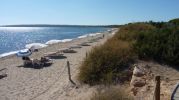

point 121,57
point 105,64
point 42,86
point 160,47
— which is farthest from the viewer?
point 42,86

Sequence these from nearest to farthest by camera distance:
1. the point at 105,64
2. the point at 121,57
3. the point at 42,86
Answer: the point at 105,64, the point at 121,57, the point at 42,86

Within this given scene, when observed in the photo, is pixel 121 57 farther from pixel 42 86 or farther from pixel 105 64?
pixel 42 86

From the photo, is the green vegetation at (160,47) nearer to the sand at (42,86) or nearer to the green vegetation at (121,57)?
the green vegetation at (121,57)

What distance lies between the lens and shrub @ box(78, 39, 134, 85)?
482 inches

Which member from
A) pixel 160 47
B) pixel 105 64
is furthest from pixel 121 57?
pixel 160 47

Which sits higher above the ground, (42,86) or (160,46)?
(160,46)

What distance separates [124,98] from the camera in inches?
335

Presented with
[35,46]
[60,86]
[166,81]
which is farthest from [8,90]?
[35,46]

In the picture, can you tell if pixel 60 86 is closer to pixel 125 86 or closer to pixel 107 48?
pixel 107 48

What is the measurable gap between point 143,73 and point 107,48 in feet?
8.32

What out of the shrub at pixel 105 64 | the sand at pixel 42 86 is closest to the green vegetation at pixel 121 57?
the shrub at pixel 105 64

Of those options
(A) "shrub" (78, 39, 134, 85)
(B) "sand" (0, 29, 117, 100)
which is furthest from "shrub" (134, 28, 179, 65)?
(B) "sand" (0, 29, 117, 100)

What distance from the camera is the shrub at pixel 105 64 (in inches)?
482

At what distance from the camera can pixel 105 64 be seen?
12.5 meters
